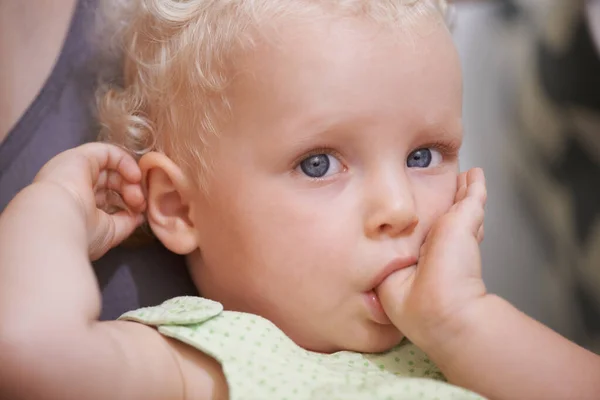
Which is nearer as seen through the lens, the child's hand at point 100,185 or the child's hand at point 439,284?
the child's hand at point 439,284

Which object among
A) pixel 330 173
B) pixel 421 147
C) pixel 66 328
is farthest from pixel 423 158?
pixel 66 328

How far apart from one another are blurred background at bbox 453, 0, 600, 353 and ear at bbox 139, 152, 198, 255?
759 mm

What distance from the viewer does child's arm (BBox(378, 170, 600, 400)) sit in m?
0.81

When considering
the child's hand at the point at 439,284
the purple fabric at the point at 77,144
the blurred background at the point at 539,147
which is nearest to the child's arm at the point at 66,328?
the purple fabric at the point at 77,144

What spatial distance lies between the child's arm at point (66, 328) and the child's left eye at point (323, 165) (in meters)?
0.26

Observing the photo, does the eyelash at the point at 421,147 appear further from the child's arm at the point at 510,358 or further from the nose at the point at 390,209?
the child's arm at the point at 510,358

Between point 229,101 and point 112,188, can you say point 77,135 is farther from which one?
point 229,101

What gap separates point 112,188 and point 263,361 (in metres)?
0.36

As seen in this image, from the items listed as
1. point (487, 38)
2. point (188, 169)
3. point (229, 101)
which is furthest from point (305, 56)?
point (487, 38)

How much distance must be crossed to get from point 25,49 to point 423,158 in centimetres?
62

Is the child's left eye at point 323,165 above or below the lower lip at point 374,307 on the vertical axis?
above

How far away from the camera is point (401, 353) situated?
0.97 meters

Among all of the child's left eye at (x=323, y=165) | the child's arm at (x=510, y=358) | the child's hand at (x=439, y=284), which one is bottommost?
the child's arm at (x=510, y=358)

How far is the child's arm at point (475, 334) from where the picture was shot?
2.65 feet
